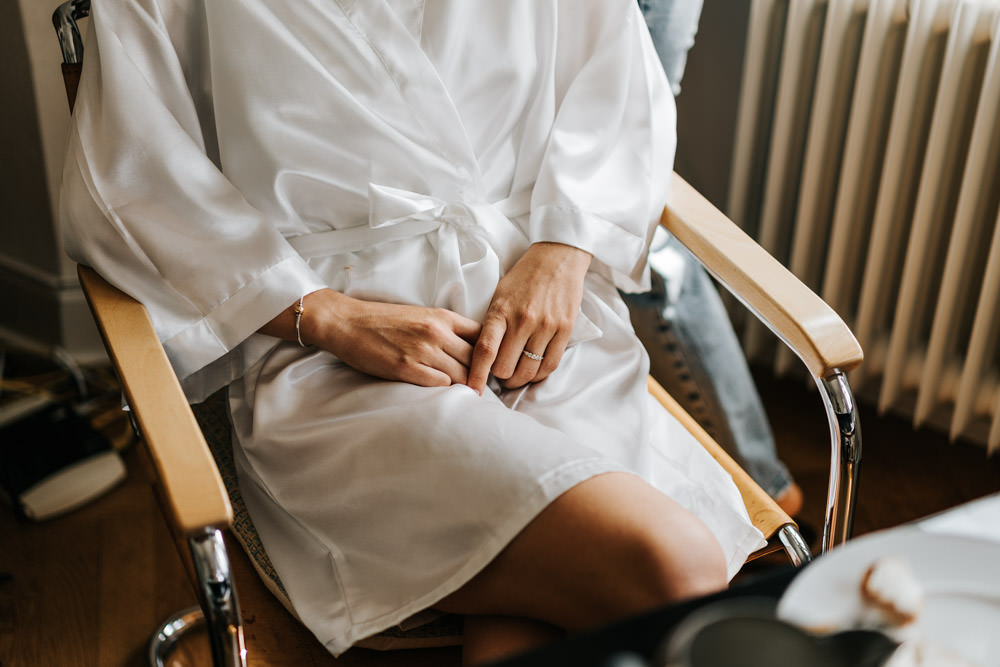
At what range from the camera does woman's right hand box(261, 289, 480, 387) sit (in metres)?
0.98

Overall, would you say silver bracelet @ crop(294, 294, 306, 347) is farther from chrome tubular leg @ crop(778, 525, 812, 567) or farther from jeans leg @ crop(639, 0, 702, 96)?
jeans leg @ crop(639, 0, 702, 96)

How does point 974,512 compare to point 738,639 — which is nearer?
point 738,639

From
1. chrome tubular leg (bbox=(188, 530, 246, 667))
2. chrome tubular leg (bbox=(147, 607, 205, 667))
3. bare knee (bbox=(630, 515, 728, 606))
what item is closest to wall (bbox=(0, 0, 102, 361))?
chrome tubular leg (bbox=(147, 607, 205, 667))

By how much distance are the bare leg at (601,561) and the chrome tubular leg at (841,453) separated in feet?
0.72

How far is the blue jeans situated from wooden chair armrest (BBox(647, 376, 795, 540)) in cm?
35

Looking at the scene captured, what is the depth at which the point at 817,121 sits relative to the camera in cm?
170

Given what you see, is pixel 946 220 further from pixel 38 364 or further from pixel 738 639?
pixel 38 364

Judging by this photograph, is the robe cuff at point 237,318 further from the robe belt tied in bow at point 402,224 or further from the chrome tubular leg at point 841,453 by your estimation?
the chrome tubular leg at point 841,453

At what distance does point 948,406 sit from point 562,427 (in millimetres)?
1155

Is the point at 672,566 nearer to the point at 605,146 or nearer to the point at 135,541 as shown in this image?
the point at 605,146

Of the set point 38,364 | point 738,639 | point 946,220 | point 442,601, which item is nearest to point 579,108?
point 442,601

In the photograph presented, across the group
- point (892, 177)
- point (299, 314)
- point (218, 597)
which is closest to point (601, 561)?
point (218, 597)

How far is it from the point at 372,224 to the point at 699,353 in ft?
2.35

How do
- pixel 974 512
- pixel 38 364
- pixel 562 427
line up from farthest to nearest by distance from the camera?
1. pixel 38 364
2. pixel 562 427
3. pixel 974 512
